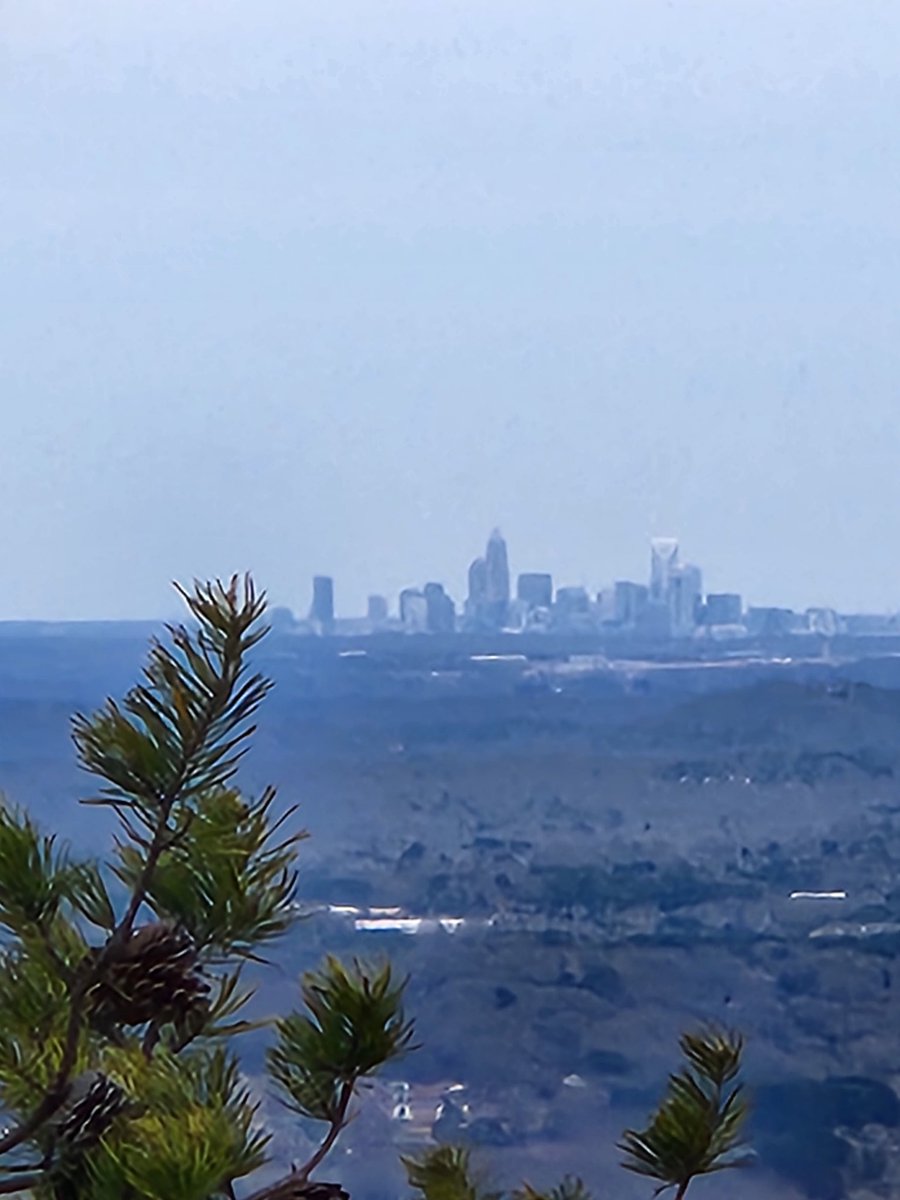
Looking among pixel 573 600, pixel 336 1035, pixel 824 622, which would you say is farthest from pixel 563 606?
pixel 336 1035

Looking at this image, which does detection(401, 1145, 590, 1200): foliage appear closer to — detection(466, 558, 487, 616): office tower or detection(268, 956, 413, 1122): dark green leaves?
detection(268, 956, 413, 1122): dark green leaves

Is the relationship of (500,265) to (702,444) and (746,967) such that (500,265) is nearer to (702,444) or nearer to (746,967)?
(702,444)

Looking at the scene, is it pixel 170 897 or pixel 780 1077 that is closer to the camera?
pixel 170 897

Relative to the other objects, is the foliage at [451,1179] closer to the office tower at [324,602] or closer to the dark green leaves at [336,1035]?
the dark green leaves at [336,1035]

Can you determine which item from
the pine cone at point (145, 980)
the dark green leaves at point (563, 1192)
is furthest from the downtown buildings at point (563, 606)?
the pine cone at point (145, 980)

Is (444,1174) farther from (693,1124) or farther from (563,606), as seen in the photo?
(563,606)

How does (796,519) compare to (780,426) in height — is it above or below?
below

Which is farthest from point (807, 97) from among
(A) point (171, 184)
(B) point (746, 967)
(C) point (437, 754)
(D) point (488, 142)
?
(B) point (746, 967)
